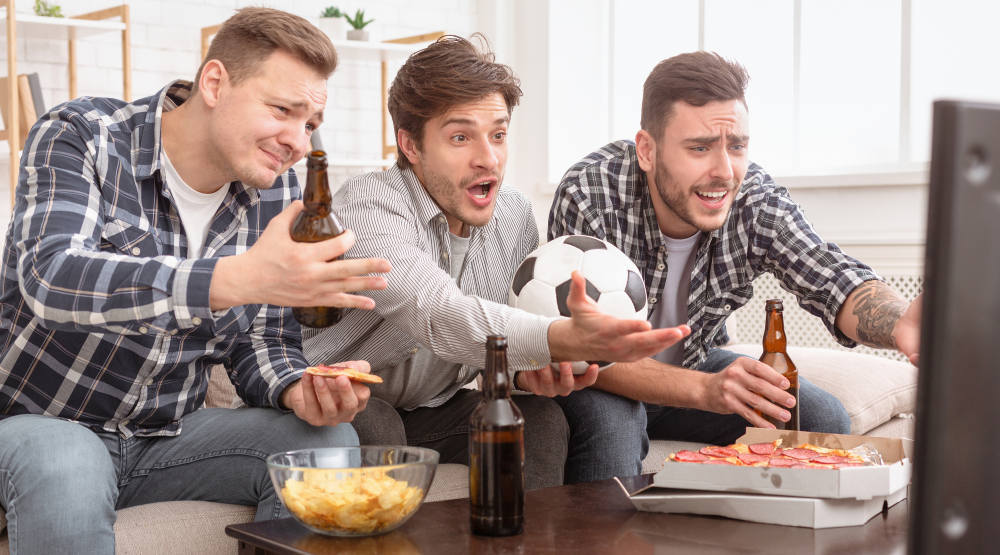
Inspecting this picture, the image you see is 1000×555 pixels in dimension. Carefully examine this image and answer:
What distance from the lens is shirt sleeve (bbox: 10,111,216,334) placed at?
55.7 inches

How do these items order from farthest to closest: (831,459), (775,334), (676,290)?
(676,290)
(775,334)
(831,459)

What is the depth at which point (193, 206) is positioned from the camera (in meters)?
1.89

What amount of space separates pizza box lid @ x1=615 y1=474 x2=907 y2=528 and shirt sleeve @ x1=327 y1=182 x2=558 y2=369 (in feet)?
1.01

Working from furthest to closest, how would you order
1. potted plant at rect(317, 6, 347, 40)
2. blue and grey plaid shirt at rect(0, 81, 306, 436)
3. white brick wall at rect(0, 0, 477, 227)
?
1. potted plant at rect(317, 6, 347, 40)
2. white brick wall at rect(0, 0, 477, 227)
3. blue and grey plaid shirt at rect(0, 81, 306, 436)

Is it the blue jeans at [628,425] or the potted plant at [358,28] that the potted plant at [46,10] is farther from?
the blue jeans at [628,425]

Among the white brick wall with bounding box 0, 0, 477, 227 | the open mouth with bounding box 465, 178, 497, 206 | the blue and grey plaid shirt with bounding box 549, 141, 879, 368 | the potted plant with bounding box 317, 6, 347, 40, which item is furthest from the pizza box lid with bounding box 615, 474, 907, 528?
the potted plant with bounding box 317, 6, 347, 40

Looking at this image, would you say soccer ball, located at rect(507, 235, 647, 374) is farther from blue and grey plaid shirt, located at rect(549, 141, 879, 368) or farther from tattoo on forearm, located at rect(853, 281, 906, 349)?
tattoo on forearm, located at rect(853, 281, 906, 349)

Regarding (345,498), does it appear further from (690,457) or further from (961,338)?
(961,338)

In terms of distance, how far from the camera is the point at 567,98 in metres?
4.84

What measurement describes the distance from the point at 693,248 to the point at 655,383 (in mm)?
480

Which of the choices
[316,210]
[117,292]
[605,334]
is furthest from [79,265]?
[605,334]

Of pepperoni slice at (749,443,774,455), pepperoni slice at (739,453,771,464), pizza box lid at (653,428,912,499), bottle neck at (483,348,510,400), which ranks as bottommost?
pizza box lid at (653,428,912,499)

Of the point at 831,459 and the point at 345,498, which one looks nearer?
the point at 345,498

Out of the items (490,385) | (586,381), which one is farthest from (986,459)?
(586,381)
